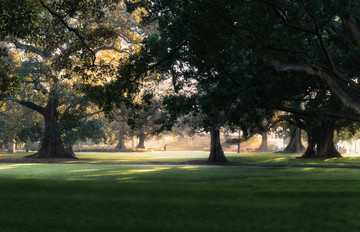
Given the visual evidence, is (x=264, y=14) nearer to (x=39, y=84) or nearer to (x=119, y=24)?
(x=119, y=24)

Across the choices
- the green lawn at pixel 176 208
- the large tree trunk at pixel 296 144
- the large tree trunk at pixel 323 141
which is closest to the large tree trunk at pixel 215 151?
the large tree trunk at pixel 323 141

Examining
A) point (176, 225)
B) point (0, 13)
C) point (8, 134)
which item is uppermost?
point (0, 13)

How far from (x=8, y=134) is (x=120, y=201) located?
44.0 meters

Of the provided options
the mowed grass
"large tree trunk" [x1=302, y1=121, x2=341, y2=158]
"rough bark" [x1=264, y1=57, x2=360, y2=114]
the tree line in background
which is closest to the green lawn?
"rough bark" [x1=264, y1=57, x2=360, y2=114]

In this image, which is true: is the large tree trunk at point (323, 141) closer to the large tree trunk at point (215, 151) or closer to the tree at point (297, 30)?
the large tree trunk at point (215, 151)

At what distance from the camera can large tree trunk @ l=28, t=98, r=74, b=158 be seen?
A: 132ft

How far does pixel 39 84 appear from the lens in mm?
38844

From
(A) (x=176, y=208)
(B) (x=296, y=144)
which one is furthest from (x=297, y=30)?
(B) (x=296, y=144)

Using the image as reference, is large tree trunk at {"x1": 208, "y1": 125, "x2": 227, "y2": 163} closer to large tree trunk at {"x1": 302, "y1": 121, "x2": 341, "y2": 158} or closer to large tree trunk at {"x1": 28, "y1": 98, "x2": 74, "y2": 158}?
large tree trunk at {"x1": 302, "y1": 121, "x2": 341, "y2": 158}

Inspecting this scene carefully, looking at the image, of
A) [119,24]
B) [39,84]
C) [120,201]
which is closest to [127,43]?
[119,24]

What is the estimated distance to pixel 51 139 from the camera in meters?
40.6

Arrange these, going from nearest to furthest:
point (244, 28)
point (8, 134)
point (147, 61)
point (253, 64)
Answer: point (244, 28), point (147, 61), point (253, 64), point (8, 134)

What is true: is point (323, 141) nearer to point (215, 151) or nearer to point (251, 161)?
point (251, 161)

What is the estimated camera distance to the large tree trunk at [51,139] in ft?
132
